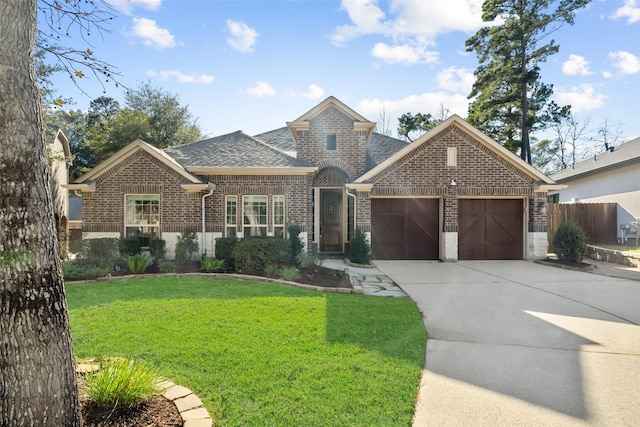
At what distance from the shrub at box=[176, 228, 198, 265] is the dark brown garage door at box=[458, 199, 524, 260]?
34.5ft

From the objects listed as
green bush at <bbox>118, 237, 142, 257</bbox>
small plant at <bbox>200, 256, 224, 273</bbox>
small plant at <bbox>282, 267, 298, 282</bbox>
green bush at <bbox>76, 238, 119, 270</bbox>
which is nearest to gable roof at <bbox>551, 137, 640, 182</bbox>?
small plant at <bbox>282, 267, 298, 282</bbox>

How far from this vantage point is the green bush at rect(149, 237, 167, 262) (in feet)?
37.8

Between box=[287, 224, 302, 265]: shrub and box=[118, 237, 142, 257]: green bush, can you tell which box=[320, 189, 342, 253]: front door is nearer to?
box=[287, 224, 302, 265]: shrub

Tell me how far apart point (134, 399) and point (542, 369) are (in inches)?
174

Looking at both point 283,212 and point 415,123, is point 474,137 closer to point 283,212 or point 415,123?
point 283,212

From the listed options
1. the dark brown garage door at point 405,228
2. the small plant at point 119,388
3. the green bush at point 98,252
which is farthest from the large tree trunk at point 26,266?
the dark brown garage door at point 405,228

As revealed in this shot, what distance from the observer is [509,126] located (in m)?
22.8

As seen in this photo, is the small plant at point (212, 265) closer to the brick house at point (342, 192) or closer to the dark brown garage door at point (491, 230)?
the brick house at point (342, 192)

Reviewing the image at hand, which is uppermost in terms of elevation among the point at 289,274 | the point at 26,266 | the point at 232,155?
the point at 232,155

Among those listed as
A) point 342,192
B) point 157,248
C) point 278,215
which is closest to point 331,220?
point 342,192

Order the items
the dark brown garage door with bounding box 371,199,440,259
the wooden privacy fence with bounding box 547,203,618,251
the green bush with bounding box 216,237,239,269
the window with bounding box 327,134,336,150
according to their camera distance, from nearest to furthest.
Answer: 1. the green bush with bounding box 216,237,239,269
2. the dark brown garage door with bounding box 371,199,440,259
3. the window with bounding box 327,134,336,150
4. the wooden privacy fence with bounding box 547,203,618,251

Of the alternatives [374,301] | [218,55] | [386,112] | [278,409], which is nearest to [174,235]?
[218,55]

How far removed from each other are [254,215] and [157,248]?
3.66 meters

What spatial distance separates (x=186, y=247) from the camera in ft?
37.6
